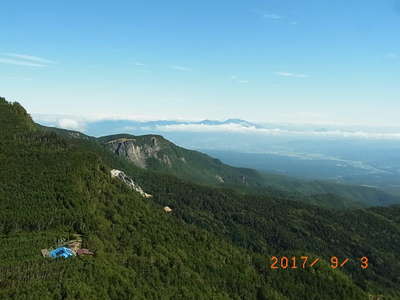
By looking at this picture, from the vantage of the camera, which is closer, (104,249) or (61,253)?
(61,253)

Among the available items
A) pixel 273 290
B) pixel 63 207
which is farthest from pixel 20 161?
pixel 273 290

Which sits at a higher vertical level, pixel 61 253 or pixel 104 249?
pixel 61 253

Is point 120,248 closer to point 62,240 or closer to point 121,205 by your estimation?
point 62,240

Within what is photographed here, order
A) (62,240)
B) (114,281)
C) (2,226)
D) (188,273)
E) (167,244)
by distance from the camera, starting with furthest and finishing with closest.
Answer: (167,244)
(188,273)
(2,226)
(62,240)
(114,281)

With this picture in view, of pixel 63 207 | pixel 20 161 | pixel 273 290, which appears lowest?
pixel 273 290

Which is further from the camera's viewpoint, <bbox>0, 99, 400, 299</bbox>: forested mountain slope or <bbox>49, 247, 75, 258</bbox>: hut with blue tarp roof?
<bbox>49, 247, 75, 258</bbox>: hut with blue tarp roof

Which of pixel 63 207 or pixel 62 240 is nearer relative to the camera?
pixel 62 240

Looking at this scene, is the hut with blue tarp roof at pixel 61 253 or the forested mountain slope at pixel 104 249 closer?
the forested mountain slope at pixel 104 249

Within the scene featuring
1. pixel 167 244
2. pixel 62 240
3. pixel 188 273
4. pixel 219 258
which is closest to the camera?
pixel 62 240
